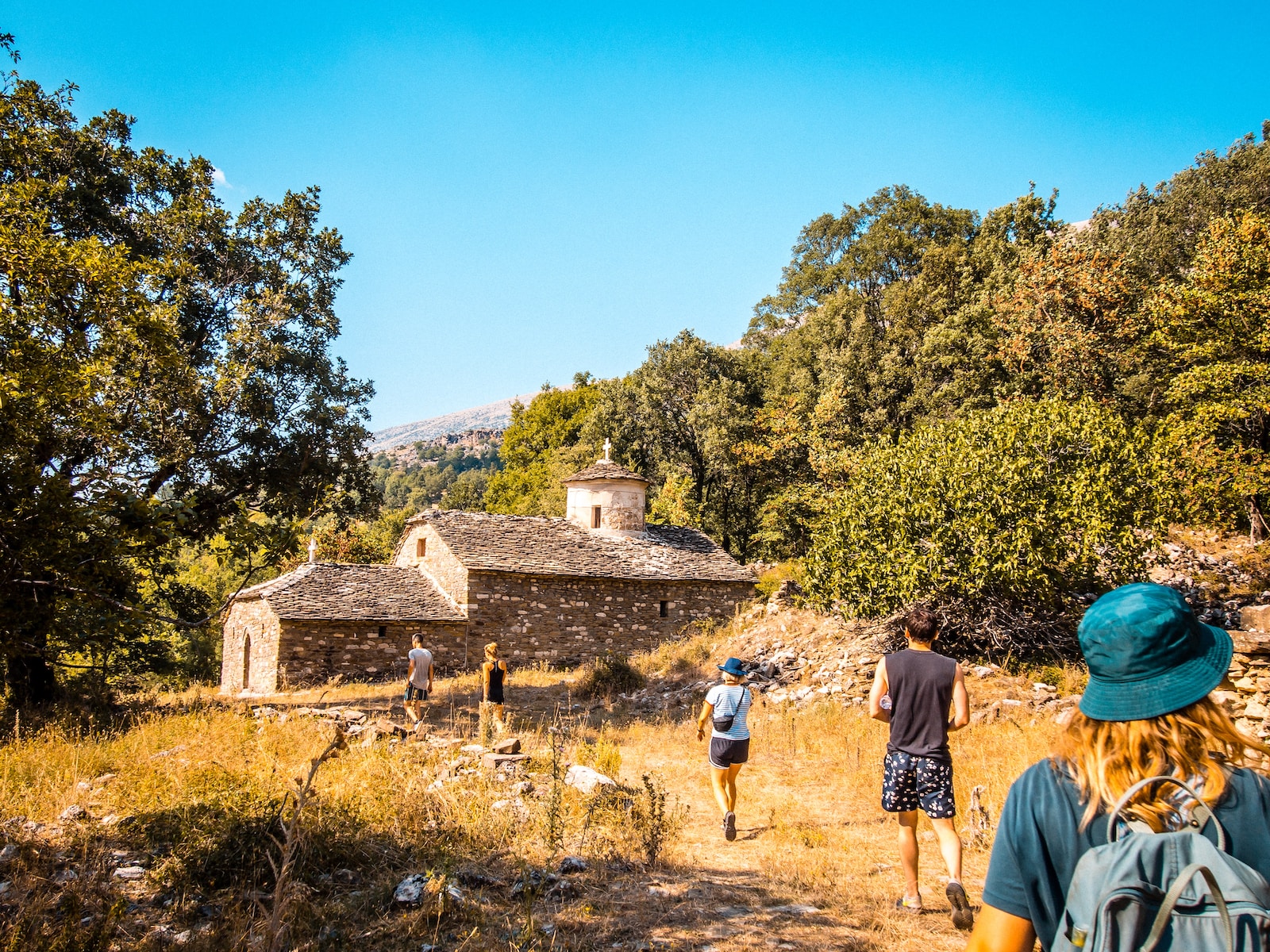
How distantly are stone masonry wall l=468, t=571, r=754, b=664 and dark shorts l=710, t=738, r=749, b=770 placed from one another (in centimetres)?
1721

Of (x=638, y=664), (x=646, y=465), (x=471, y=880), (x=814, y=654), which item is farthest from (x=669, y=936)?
(x=646, y=465)

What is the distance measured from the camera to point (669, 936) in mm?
4902

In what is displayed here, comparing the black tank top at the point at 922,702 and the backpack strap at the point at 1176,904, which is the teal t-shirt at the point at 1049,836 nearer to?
the backpack strap at the point at 1176,904

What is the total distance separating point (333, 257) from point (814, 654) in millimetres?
14670

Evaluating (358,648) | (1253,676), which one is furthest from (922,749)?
(358,648)

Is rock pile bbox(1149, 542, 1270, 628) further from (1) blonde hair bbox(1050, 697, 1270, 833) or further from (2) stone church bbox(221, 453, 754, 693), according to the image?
(1) blonde hair bbox(1050, 697, 1270, 833)

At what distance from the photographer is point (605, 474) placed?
2803 cm

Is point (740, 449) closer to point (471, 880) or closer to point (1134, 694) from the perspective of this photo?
point (471, 880)

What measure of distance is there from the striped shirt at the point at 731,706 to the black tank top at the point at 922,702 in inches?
82.0

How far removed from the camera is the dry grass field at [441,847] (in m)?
4.91

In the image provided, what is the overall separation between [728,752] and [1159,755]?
592 cm

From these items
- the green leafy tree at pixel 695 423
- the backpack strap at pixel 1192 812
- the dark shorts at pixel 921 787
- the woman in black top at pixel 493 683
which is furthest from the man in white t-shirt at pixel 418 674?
the green leafy tree at pixel 695 423

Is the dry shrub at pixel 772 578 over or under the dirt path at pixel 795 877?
over

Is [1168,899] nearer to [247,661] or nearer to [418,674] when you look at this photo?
[418,674]
